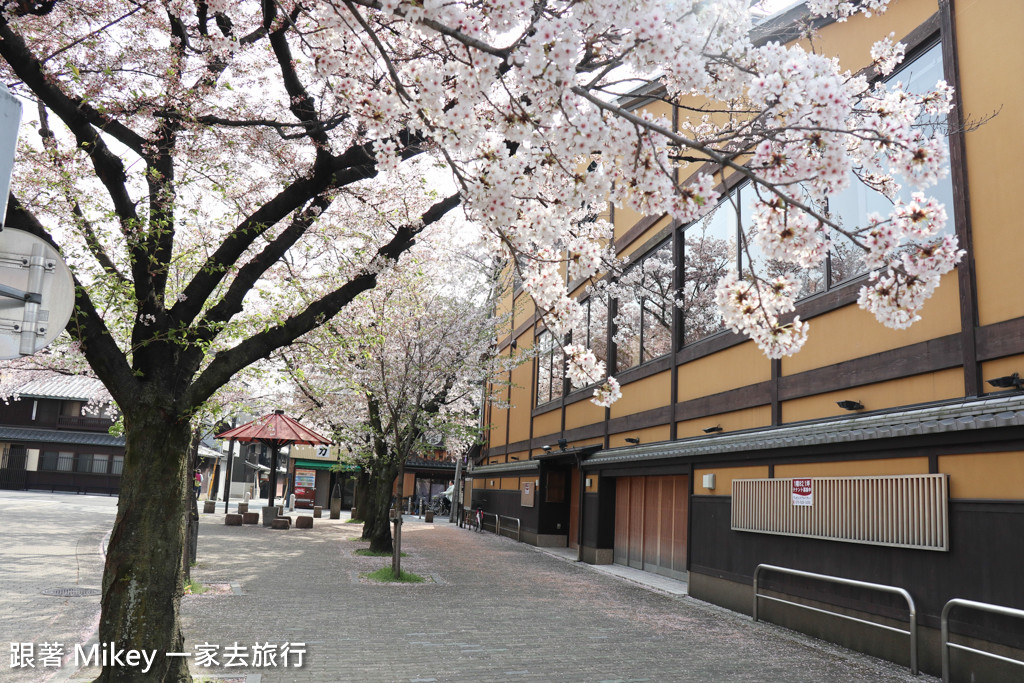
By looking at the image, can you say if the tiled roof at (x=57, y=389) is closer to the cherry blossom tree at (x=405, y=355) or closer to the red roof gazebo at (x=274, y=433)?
the red roof gazebo at (x=274, y=433)

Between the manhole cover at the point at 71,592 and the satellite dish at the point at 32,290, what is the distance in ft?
28.6

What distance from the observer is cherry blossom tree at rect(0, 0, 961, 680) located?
3533 millimetres

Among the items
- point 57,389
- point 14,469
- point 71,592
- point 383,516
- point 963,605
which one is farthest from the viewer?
point 57,389

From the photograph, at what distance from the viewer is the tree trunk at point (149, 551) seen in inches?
211

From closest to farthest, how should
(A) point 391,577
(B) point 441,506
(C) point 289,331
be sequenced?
(C) point 289,331 < (A) point 391,577 < (B) point 441,506

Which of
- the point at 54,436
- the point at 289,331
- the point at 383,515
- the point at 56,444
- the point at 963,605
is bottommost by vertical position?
the point at 383,515

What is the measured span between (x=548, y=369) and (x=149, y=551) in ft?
62.1

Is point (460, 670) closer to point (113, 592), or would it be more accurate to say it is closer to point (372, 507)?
point (113, 592)

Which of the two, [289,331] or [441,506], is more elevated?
[289,331]

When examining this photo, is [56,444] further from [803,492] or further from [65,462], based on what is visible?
[803,492]

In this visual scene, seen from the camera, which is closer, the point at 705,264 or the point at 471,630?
the point at 471,630

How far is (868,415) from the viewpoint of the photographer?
862 cm

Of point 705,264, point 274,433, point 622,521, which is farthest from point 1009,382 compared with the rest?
point 274,433

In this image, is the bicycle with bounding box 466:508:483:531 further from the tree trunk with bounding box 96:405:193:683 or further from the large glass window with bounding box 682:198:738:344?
the tree trunk with bounding box 96:405:193:683
